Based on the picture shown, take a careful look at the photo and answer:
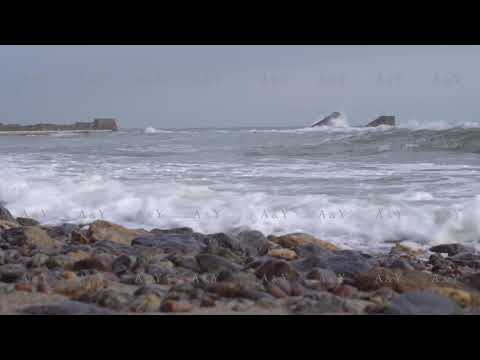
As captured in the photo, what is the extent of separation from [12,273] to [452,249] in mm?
3658

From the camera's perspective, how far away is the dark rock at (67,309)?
9.82 feet

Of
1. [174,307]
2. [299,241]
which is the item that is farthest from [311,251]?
[174,307]

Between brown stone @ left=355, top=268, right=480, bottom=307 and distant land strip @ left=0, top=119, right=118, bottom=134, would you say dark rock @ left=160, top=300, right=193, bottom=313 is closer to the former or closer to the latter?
brown stone @ left=355, top=268, right=480, bottom=307

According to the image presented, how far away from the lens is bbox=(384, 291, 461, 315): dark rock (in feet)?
10.0

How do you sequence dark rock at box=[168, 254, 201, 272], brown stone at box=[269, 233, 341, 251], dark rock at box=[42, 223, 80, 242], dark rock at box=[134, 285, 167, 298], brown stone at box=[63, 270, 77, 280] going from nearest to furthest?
dark rock at box=[134, 285, 167, 298]
brown stone at box=[63, 270, 77, 280]
dark rock at box=[168, 254, 201, 272]
brown stone at box=[269, 233, 341, 251]
dark rock at box=[42, 223, 80, 242]

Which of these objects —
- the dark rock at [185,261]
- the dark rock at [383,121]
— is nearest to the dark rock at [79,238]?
the dark rock at [185,261]

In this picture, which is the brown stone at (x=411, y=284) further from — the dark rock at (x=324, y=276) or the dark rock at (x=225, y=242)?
the dark rock at (x=225, y=242)

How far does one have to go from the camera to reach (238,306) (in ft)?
10.9

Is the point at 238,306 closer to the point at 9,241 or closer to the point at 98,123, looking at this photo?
the point at 9,241

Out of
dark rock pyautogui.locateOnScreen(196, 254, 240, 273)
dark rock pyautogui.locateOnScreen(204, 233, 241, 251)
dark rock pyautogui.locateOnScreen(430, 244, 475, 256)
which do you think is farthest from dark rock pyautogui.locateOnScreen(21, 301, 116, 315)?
dark rock pyautogui.locateOnScreen(430, 244, 475, 256)

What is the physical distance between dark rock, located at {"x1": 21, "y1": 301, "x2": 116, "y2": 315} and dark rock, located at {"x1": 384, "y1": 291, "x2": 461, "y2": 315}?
1542mm

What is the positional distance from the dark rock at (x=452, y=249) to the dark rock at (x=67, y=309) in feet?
10.7

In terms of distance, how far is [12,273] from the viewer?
3.90 metres

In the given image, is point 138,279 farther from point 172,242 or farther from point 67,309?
point 172,242
